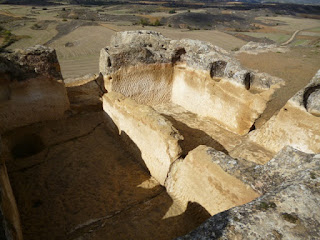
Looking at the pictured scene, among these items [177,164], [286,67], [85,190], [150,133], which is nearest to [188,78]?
[286,67]

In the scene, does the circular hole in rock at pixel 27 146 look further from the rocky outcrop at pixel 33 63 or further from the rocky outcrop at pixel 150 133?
the rocky outcrop at pixel 150 133

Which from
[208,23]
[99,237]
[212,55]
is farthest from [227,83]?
[208,23]

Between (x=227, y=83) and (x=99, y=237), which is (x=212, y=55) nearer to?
(x=227, y=83)

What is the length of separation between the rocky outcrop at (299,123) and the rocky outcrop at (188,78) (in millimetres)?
697

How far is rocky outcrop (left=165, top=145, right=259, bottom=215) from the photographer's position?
3.92m

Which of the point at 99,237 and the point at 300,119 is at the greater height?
the point at 300,119

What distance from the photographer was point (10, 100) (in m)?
6.47

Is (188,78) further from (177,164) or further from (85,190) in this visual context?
→ (85,190)

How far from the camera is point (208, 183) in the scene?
14.1ft

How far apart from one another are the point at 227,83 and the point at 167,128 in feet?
10.9

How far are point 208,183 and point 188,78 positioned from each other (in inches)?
198

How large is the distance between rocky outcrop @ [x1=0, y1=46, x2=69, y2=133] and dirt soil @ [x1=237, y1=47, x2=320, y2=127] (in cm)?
616

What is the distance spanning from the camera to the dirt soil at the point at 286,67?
6.67 m

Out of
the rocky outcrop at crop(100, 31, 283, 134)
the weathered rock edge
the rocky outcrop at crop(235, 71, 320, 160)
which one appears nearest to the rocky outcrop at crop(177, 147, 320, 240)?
the weathered rock edge
